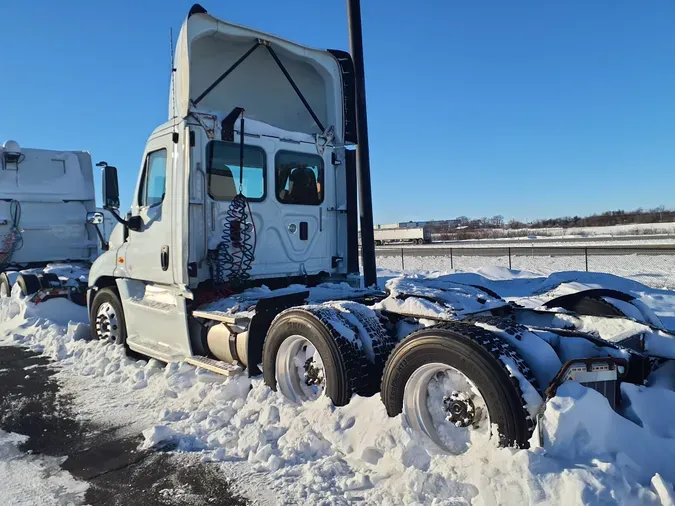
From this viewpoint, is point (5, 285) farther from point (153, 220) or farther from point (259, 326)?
point (259, 326)

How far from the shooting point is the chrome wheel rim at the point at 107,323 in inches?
273

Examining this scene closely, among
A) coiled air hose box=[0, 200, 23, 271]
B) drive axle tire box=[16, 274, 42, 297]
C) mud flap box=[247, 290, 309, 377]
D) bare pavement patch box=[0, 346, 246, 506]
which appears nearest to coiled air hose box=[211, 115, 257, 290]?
mud flap box=[247, 290, 309, 377]

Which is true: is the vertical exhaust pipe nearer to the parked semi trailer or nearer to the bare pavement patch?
the bare pavement patch

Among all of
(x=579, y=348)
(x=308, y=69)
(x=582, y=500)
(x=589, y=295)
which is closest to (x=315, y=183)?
(x=308, y=69)

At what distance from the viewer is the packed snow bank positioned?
128 inches

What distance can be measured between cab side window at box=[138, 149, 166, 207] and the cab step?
1.89 metres

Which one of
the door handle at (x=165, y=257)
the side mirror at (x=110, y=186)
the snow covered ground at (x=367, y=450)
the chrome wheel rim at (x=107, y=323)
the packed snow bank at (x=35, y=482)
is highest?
the side mirror at (x=110, y=186)

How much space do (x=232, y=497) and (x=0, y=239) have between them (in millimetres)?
11222

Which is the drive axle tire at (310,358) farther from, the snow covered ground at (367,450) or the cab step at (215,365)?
the cab step at (215,365)

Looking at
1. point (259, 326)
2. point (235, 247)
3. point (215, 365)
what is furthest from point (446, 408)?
point (235, 247)

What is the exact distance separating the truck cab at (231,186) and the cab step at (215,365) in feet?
0.69

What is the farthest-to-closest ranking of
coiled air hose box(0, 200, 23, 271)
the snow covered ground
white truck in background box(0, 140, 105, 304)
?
1. coiled air hose box(0, 200, 23, 271)
2. white truck in background box(0, 140, 105, 304)
3. the snow covered ground

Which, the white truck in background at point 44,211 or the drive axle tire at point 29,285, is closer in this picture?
the drive axle tire at point 29,285

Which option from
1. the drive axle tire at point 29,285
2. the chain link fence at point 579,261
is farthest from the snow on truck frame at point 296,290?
the chain link fence at point 579,261
